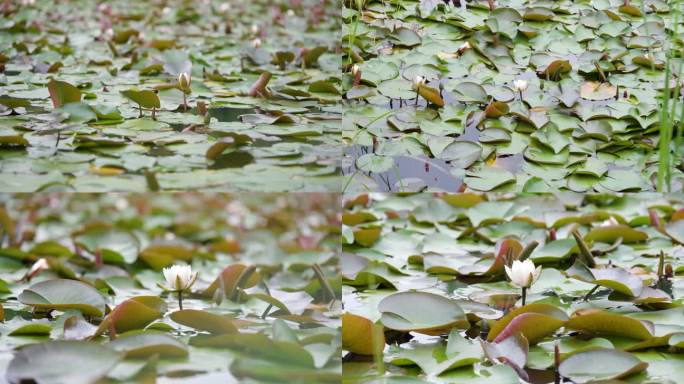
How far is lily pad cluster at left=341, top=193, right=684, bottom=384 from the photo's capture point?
3.25ft

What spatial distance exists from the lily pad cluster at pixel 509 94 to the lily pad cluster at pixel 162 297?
36 centimetres

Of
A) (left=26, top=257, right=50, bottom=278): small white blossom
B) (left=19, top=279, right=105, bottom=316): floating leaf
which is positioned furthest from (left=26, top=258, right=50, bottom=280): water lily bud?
(left=19, top=279, right=105, bottom=316): floating leaf

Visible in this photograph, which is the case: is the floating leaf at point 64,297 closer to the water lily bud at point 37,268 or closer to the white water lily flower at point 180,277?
the white water lily flower at point 180,277

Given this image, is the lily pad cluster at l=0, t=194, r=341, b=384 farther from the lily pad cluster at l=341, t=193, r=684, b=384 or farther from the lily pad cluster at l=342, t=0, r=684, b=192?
the lily pad cluster at l=342, t=0, r=684, b=192

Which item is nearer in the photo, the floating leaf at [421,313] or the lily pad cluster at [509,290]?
the lily pad cluster at [509,290]

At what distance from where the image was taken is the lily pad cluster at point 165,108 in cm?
151

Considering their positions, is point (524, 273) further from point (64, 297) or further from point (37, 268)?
point (37, 268)

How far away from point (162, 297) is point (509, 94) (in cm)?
122

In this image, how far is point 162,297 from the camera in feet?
4.48

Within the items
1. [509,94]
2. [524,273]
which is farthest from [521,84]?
[524,273]

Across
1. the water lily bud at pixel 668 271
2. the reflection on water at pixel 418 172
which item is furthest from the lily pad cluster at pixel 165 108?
the water lily bud at pixel 668 271

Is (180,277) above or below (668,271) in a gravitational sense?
above

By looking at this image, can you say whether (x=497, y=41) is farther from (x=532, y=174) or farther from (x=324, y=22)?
(x=324, y=22)

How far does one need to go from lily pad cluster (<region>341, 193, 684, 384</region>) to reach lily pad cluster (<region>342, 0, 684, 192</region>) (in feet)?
0.35
